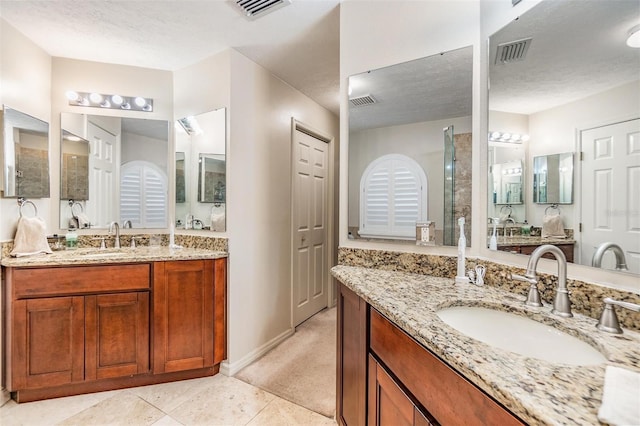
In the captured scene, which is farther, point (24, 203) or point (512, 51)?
point (24, 203)

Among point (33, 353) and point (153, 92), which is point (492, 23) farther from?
point (33, 353)

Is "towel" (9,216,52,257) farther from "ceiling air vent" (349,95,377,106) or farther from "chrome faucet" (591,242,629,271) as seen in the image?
"chrome faucet" (591,242,629,271)

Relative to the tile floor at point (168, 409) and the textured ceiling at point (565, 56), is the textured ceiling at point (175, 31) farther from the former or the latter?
the tile floor at point (168, 409)

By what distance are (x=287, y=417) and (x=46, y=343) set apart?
1.61 m

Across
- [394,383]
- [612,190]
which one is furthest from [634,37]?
[394,383]

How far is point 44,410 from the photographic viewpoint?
1789 mm

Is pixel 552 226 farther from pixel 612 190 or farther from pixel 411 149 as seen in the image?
pixel 411 149

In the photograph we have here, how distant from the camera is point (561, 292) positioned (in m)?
0.93

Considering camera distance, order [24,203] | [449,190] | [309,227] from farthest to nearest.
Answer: [309,227] → [24,203] → [449,190]

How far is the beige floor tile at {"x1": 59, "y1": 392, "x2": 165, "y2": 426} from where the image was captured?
169 centimetres

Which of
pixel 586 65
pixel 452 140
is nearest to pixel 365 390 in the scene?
pixel 452 140

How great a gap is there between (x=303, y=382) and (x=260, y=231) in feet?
3.96

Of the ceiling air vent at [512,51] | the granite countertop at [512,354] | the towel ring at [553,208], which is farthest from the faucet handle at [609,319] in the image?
the ceiling air vent at [512,51]

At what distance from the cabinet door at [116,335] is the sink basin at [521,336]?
198 cm
